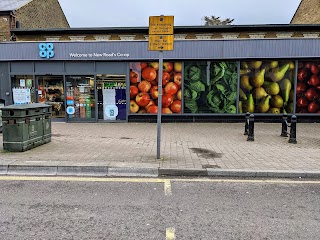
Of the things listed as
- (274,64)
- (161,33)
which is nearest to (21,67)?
(161,33)

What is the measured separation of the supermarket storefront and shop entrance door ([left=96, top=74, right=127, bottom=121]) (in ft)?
0.16

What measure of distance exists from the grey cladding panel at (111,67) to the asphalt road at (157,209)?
29.0 feet

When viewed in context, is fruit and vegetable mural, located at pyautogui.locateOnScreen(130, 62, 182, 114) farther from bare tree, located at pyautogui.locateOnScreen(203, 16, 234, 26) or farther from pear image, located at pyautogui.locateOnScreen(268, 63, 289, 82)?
bare tree, located at pyautogui.locateOnScreen(203, 16, 234, 26)

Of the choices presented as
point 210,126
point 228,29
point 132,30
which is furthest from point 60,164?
point 228,29

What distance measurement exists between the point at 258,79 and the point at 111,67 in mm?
7185

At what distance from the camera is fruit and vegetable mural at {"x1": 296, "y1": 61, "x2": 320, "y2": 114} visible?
13.4m

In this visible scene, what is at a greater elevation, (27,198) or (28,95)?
(28,95)

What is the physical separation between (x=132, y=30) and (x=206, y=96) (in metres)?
6.03

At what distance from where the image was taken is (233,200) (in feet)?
14.5

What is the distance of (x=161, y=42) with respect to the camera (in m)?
6.29

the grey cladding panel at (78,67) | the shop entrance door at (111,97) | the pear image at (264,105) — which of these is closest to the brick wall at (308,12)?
the pear image at (264,105)

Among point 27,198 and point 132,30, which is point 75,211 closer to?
point 27,198

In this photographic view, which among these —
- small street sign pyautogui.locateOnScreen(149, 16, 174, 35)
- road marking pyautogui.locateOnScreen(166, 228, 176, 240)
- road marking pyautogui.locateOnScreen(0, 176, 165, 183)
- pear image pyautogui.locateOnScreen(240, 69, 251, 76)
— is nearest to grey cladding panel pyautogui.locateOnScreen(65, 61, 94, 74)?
pear image pyautogui.locateOnScreen(240, 69, 251, 76)

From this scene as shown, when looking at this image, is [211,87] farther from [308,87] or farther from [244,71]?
[308,87]
